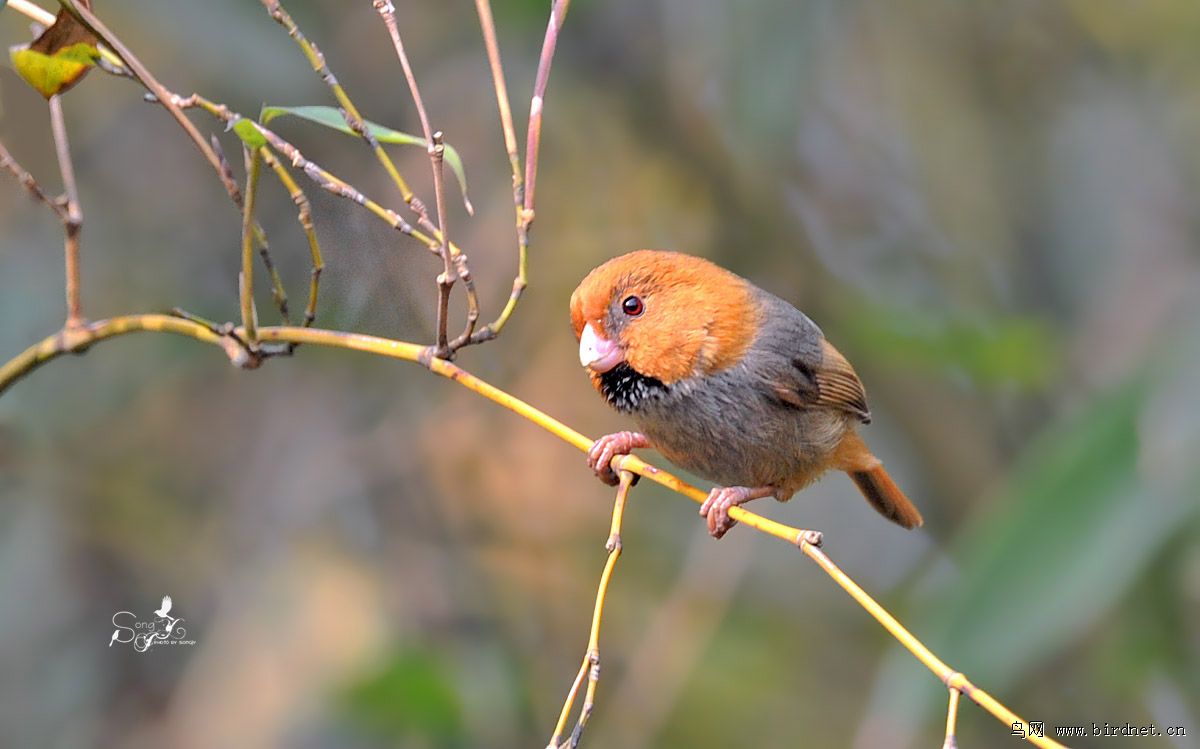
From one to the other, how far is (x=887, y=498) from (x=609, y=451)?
3.78 feet

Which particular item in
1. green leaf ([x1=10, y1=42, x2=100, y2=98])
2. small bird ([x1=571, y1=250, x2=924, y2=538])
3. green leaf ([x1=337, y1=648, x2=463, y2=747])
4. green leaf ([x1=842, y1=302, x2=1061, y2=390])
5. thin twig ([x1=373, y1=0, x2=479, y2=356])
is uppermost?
green leaf ([x1=842, y1=302, x2=1061, y2=390])

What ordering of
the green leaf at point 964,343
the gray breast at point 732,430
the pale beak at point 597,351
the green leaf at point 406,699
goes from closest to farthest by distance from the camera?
the pale beak at point 597,351, the gray breast at point 732,430, the green leaf at point 406,699, the green leaf at point 964,343

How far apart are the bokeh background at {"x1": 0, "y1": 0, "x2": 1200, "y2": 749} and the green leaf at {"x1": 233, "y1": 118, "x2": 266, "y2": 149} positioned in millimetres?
2620

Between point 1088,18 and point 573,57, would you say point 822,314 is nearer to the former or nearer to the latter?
point 573,57

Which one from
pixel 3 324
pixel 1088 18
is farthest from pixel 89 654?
pixel 1088 18

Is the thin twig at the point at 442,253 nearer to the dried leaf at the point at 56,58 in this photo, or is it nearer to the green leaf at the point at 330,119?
the green leaf at the point at 330,119

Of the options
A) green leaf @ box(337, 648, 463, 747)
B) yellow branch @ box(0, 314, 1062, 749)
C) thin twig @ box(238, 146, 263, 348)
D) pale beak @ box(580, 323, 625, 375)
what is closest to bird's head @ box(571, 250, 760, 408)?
pale beak @ box(580, 323, 625, 375)

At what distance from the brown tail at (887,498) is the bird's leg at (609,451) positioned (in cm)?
89

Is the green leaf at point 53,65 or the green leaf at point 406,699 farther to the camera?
the green leaf at point 406,699

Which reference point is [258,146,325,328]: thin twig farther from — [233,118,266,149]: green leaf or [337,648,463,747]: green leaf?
[337,648,463,747]: green leaf

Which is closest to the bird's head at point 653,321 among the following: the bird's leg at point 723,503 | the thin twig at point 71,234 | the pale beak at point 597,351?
the pale beak at point 597,351

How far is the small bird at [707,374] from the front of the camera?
10.2ft

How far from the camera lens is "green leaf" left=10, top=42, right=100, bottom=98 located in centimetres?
196

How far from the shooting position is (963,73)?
21.0ft
